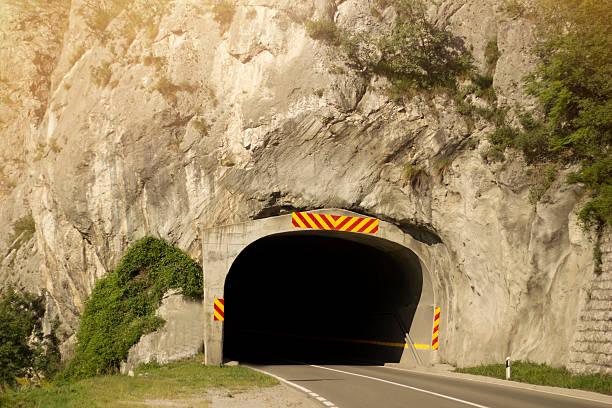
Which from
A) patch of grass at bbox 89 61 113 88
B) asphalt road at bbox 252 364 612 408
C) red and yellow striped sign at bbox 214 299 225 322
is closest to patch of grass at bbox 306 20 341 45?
patch of grass at bbox 89 61 113 88

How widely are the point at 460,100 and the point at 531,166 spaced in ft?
12.4

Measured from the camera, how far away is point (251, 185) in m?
19.6

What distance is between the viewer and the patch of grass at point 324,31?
64.4ft

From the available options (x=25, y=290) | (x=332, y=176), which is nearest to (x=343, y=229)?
(x=332, y=176)

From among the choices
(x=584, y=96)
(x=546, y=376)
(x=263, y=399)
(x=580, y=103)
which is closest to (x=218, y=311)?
(x=263, y=399)

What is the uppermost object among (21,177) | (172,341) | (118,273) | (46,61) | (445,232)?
(46,61)

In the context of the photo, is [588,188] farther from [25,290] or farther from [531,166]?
[25,290]

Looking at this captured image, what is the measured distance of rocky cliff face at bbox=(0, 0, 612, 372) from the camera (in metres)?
17.4

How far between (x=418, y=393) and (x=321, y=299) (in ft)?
60.6

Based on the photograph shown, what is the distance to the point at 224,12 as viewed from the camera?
21.5m

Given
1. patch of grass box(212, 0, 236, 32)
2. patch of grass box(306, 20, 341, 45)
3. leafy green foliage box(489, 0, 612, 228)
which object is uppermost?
patch of grass box(212, 0, 236, 32)

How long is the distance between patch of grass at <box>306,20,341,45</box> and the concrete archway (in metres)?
6.39

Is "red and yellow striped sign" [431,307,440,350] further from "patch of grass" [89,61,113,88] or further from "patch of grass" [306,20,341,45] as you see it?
"patch of grass" [89,61,113,88]

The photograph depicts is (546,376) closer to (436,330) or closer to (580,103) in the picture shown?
(436,330)
